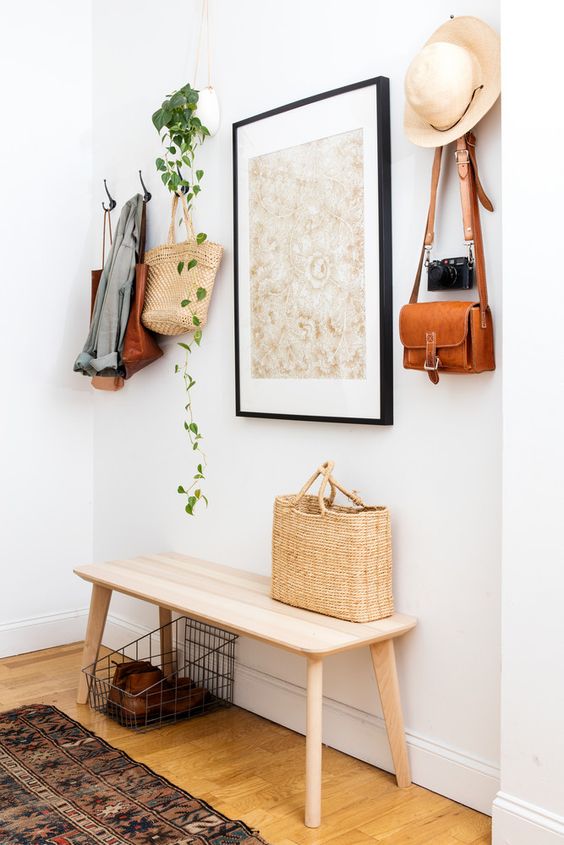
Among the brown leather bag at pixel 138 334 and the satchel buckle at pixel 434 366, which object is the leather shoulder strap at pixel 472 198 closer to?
the satchel buckle at pixel 434 366

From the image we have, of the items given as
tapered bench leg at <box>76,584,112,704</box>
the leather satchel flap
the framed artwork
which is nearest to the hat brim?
the framed artwork

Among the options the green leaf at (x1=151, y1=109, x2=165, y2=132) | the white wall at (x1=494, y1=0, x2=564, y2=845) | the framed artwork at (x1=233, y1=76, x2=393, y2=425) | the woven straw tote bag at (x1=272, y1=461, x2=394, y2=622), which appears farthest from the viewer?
the green leaf at (x1=151, y1=109, x2=165, y2=132)

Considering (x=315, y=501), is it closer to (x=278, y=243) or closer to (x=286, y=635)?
(x=286, y=635)

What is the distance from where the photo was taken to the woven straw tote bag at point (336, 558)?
7.19ft

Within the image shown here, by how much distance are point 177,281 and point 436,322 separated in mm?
1168

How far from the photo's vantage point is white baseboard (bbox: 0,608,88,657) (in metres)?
3.39

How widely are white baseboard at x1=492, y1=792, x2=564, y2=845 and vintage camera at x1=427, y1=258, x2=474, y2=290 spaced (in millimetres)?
1173

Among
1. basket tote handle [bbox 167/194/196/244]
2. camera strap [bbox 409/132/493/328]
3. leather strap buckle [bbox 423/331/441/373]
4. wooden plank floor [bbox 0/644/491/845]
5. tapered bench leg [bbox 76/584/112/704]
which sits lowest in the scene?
wooden plank floor [bbox 0/644/491/845]

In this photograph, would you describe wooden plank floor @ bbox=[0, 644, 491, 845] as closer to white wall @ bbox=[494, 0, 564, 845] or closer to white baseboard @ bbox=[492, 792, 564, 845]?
white baseboard @ bbox=[492, 792, 564, 845]

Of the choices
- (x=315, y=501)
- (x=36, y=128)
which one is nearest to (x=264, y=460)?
(x=315, y=501)

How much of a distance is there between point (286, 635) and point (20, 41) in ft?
8.52

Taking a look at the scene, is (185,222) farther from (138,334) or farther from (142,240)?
(138,334)

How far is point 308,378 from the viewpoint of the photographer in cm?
252

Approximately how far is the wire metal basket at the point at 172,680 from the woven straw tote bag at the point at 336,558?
0.63 meters
